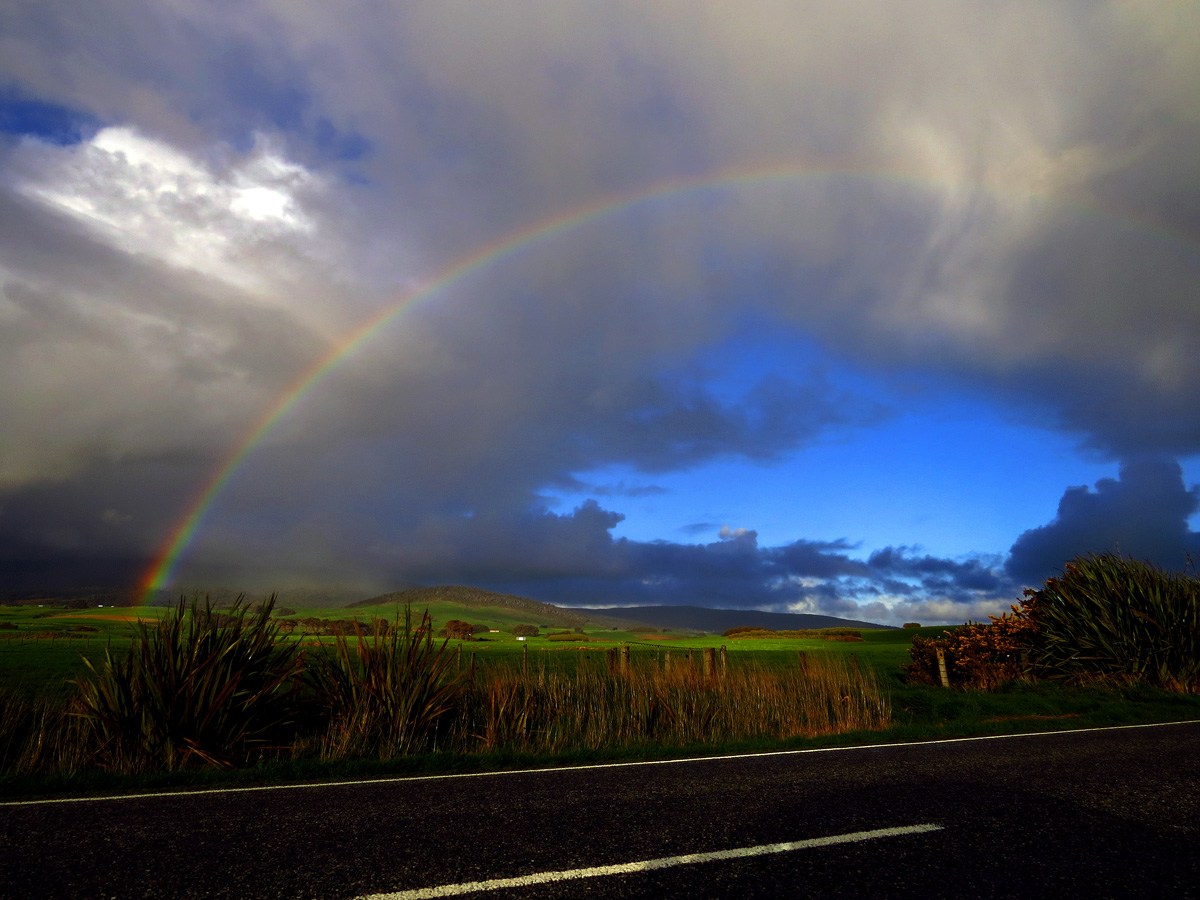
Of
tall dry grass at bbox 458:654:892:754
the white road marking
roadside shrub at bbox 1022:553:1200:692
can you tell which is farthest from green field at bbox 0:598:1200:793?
the white road marking

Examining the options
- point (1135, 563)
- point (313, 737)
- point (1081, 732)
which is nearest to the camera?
point (313, 737)

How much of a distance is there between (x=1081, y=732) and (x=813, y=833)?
11141mm

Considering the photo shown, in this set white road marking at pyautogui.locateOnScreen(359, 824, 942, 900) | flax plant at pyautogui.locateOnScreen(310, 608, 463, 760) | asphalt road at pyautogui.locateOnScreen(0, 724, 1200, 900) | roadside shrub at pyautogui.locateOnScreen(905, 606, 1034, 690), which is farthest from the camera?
roadside shrub at pyautogui.locateOnScreen(905, 606, 1034, 690)

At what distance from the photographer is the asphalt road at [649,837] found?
5.31 m

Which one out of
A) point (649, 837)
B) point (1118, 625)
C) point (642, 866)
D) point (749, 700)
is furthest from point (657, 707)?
point (1118, 625)

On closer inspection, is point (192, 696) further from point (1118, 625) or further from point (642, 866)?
point (1118, 625)

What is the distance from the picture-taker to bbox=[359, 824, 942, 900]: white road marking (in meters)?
5.12

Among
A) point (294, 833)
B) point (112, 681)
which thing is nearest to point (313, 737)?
point (112, 681)

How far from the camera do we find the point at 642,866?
5.62 metres

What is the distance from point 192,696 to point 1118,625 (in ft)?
85.8

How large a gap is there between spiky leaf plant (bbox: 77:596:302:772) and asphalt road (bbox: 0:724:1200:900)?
3.38 metres

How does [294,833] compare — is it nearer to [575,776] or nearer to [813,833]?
[575,776]

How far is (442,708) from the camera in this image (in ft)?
44.3

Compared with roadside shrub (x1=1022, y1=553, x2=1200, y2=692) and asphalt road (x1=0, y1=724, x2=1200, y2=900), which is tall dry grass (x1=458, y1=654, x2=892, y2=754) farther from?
roadside shrub (x1=1022, y1=553, x2=1200, y2=692)
